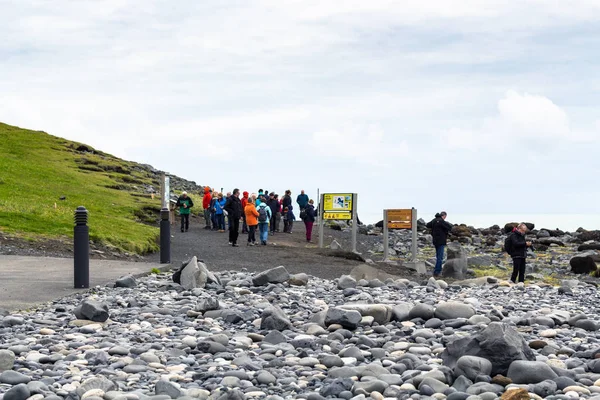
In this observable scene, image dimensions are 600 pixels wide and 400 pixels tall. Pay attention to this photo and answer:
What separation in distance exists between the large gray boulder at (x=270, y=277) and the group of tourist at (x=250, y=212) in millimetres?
12843

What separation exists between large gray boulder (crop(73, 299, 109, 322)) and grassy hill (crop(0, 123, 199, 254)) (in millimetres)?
13755

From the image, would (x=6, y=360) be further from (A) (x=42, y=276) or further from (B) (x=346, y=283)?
(B) (x=346, y=283)

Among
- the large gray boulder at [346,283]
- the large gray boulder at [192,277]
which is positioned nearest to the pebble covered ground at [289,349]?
the large gray boulder at [192,277]

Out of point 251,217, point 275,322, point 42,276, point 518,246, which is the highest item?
point 251,217

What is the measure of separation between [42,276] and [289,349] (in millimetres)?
8555

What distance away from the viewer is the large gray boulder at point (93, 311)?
10750 mm

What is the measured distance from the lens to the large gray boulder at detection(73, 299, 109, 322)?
1075cm

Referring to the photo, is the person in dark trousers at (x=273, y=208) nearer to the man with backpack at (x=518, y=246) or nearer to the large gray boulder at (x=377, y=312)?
the man with backpack at (x=518, y=246)

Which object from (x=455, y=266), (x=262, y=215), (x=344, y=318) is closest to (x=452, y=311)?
(x=344, y=318)

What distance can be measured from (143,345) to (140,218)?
3323cm

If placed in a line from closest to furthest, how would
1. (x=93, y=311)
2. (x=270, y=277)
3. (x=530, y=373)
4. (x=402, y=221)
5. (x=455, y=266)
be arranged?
(x=530, y=373)
(x=93, y=311)
(x=270, y=277)
(x=455, y=266)
(x=402, y=221)

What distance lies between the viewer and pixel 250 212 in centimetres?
2877

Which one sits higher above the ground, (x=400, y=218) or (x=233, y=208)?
(x=233, y=208)

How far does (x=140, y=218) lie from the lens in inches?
1640
